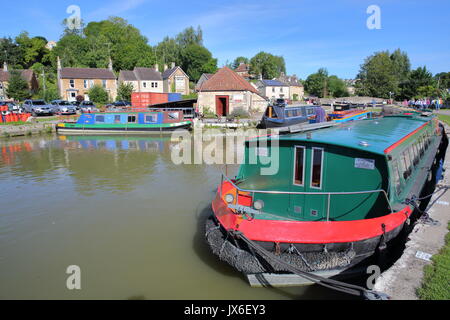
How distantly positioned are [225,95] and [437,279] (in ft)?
96.8

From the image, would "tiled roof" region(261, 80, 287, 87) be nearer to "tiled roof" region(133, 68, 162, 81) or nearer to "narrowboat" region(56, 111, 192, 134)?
"tiled roof" region(133, 68, 162, 81)

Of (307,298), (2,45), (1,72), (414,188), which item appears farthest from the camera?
(2,45)

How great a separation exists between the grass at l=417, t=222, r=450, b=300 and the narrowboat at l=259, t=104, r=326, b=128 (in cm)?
1848

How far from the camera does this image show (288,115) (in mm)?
24219

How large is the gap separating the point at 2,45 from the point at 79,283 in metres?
73.9

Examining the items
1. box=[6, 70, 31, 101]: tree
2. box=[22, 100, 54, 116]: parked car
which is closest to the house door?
box=[22, 100, 54, 116]: parked car

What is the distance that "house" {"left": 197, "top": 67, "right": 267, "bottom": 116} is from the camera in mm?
32375

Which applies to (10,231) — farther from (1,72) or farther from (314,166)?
(1,72)

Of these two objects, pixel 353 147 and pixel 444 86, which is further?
pixel 444 86

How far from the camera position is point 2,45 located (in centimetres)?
6256

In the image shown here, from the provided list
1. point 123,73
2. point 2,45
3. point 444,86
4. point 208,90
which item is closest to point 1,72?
point 2,45

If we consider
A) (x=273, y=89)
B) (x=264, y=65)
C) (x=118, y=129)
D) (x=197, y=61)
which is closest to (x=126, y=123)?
(x=118, y=129)

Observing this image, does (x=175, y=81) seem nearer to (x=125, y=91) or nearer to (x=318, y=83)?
(x=125, y=91)
